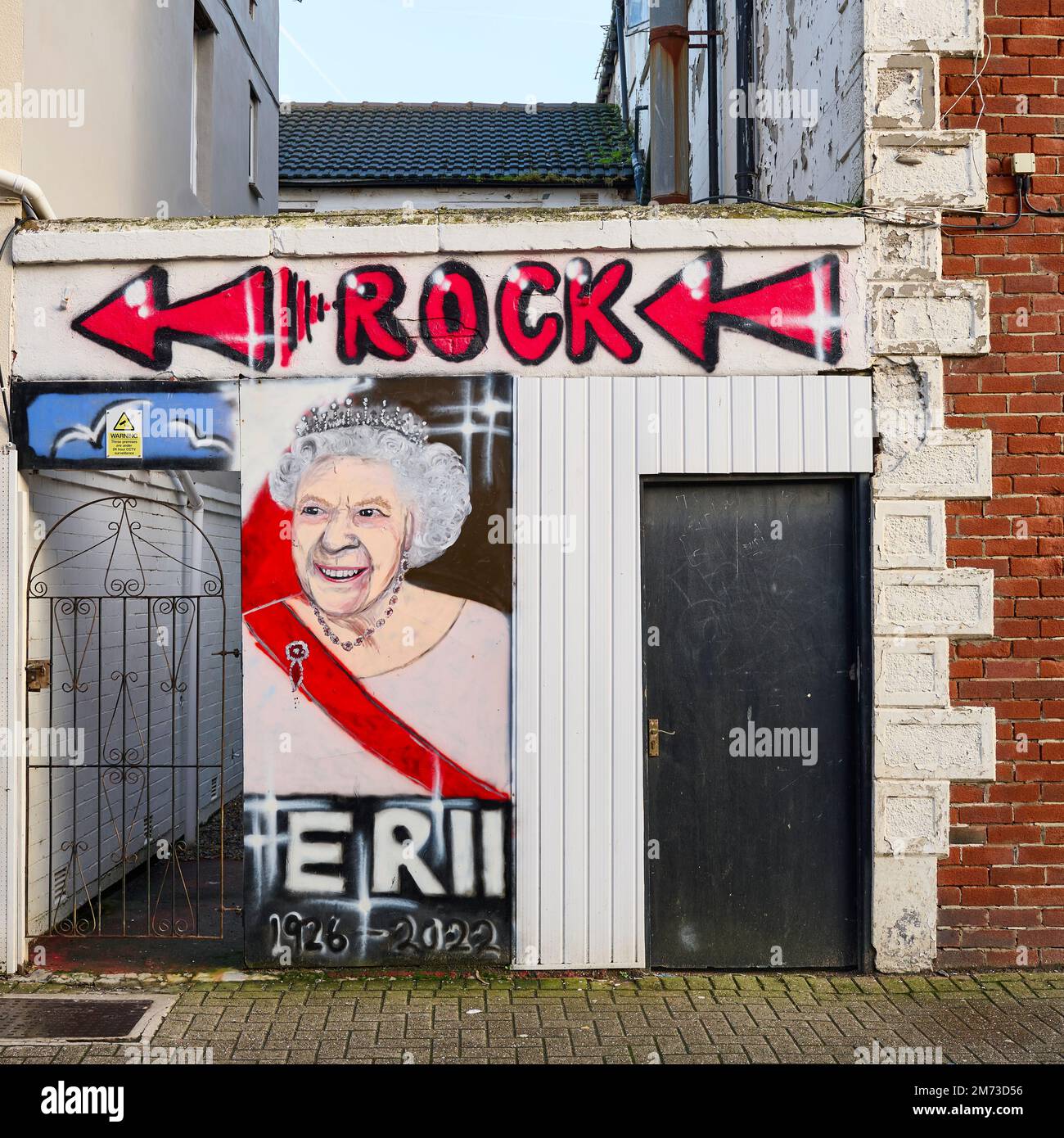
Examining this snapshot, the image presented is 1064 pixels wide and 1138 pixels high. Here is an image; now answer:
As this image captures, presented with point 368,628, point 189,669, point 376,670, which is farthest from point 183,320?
point 189,669

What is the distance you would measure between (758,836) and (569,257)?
3.13m

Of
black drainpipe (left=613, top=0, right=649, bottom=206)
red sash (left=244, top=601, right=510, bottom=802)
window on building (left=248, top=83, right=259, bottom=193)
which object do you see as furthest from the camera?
black drainpipe (left=613, top=0, right=649, bottom=206)

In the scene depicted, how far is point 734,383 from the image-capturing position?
5367mm

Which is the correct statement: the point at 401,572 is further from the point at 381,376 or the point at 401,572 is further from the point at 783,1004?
the point at 783,1004

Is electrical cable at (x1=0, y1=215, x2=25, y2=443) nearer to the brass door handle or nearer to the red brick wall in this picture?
the brass door handle

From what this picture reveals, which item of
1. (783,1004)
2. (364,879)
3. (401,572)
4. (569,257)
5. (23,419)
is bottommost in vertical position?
(783,1004)

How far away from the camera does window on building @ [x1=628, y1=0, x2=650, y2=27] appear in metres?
13.2

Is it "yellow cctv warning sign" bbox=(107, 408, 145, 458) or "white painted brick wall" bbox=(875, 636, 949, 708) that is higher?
"yellow cctv warning sign" bbox=(107, 408, 145, 458)

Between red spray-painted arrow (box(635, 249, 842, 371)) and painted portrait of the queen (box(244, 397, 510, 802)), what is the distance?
134cm

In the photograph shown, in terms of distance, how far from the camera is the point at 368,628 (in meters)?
5.38

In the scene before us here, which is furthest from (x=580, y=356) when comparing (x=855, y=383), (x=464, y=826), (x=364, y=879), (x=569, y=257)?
(x=364, y=879)

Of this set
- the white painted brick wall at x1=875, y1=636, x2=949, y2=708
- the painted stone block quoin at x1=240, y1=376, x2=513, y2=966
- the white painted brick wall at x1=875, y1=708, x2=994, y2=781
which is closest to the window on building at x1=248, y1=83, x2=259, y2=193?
the painted stone block quoin at x1=240, y1=376, x2=513, y2=966

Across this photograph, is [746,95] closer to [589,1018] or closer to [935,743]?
[935,743]

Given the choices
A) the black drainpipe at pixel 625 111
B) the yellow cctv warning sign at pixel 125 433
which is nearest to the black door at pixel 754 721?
the yellow cctv warning sign at pixel 125 433
